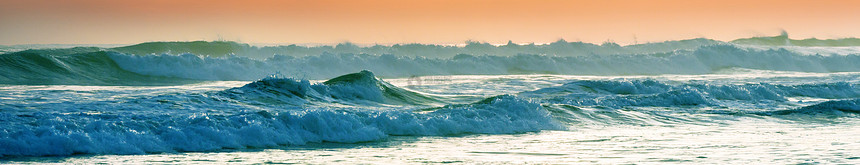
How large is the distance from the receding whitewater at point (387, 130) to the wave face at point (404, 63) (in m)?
6.96

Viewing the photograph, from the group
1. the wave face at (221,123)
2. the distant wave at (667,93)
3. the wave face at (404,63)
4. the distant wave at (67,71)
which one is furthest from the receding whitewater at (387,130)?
the wave face at (404,63)

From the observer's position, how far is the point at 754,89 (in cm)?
2439

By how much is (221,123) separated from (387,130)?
2.50 m

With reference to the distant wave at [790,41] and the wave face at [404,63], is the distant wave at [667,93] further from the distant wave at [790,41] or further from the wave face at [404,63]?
the distant wave at [790,41]

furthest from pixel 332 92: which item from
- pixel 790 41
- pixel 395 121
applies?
pixel 790 41

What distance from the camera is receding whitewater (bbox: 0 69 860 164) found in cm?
1038

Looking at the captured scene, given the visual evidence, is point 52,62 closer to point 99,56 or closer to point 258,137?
point 99,56

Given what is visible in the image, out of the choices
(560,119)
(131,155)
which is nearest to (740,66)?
(560,119)

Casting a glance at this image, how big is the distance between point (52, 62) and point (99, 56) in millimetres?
3163

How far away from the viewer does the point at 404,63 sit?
134 feet

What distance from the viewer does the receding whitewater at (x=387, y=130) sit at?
10.4 metres

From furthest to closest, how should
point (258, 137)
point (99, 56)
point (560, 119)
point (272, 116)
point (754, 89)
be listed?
point (99, 56) < point (754, 89) < point (560, 119) < point (272, 116) < point (258, 137)

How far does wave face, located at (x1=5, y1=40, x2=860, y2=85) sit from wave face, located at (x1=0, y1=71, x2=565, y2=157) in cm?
989

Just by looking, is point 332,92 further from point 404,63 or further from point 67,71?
point 404,63
